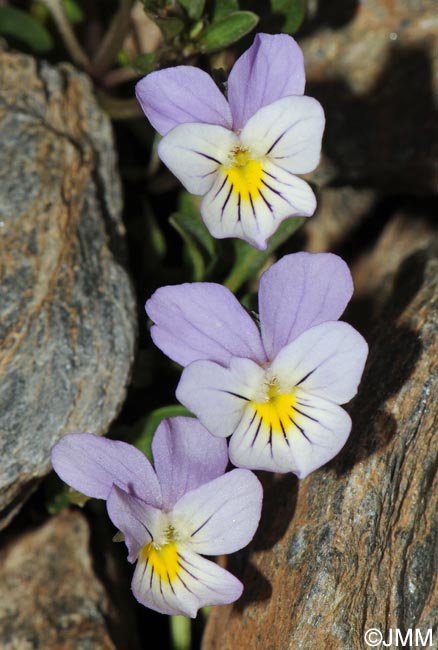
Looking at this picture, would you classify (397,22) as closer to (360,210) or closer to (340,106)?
(340,106)

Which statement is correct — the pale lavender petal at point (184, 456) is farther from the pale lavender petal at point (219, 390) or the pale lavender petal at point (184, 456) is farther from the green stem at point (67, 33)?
the green stem at point (67, 33)

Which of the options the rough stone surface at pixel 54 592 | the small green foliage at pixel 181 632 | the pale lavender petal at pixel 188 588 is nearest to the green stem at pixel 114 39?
the rough stone surface at pixel 54 592

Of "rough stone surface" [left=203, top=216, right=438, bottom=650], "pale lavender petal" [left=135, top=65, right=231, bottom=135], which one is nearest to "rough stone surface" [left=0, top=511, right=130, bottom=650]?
"rough stone surface" [left=203, top=216, right=438, bottom=650]

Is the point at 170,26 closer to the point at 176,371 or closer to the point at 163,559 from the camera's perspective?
the point at 176,371

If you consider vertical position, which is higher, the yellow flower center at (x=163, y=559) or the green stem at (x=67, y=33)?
the green stem at (x=67, y=33)
